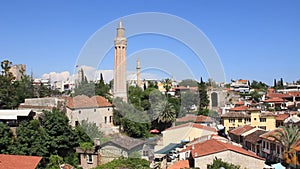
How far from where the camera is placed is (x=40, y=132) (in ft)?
46.1

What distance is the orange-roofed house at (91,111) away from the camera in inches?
648

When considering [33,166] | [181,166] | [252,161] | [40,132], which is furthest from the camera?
[40,132]

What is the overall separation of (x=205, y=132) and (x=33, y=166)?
9407 millimetres

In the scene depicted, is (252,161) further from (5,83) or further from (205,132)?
(5,83)

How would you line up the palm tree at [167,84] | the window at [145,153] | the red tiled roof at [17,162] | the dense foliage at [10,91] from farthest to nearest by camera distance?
the palm tree at [167,84], the dense foliage at [10,91], the window at [145,153], the red tiled roof at [17,162]

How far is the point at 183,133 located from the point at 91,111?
4.93m

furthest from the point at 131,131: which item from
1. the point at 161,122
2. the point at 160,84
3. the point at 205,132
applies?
the point at 160,84

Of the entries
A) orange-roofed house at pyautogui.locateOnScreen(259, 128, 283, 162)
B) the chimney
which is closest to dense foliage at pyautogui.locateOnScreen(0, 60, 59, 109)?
the chimney

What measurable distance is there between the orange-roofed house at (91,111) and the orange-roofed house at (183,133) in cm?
307

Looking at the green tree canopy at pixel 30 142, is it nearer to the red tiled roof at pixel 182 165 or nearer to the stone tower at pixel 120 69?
the red tiled roof at pixel 182 165

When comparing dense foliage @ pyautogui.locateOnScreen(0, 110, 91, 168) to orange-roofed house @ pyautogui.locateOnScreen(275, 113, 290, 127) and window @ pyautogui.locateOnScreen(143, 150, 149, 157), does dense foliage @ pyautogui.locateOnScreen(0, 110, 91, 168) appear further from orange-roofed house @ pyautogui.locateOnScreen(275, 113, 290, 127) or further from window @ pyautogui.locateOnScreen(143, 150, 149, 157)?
orange-roofed house @ pyautogui.locateOnScreen(275, 113, 290, 127)

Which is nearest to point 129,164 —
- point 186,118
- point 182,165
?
point 182,165

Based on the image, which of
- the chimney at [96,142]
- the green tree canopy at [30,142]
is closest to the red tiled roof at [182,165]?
the chimney at [96,142]

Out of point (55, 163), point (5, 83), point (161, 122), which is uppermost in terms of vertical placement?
point (5, 83)
